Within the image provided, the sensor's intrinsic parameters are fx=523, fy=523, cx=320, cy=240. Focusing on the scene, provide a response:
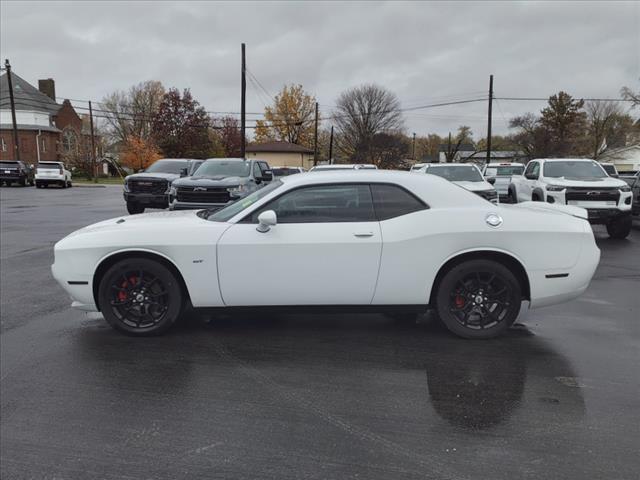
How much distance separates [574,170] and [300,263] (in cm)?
1045

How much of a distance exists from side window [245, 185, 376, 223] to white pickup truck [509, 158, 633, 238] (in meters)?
8.16

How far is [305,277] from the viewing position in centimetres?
454

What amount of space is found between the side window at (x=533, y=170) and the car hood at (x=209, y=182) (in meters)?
7.18

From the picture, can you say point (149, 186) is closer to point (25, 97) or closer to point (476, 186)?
point (476, 186)

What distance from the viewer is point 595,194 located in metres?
11.2

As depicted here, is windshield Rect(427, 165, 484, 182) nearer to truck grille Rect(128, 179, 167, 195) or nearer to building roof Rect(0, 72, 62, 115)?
truck grille Rect(128, 179, 167, 195)

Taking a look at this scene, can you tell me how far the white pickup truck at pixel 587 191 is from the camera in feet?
36.8

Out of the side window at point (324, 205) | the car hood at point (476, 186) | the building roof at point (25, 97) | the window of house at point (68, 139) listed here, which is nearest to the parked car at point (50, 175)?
the window of house at point (68, 139)

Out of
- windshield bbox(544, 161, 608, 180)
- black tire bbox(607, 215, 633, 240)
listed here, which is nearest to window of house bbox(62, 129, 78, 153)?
windshield bbox(544, 161, 608, 180)

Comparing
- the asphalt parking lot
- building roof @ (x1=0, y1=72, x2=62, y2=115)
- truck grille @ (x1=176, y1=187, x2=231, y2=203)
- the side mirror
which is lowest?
the asphalt parking lot

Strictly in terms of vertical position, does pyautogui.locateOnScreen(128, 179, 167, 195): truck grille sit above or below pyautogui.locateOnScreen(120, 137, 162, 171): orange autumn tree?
below

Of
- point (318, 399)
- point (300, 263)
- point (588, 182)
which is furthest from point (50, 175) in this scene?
point (318, 399)

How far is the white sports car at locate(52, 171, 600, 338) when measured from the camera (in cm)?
454

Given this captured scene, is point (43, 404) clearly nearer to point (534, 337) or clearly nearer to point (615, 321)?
point (534, 337)
